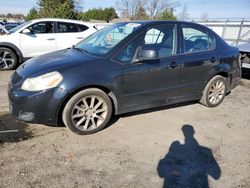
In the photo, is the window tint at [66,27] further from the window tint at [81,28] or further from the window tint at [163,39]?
the window tint at [163,39]

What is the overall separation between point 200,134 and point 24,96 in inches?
108

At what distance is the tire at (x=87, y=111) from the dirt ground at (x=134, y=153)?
149 millimetres

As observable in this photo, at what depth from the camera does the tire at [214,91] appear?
5.34 meters

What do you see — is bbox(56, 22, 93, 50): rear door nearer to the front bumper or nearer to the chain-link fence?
the front bumper

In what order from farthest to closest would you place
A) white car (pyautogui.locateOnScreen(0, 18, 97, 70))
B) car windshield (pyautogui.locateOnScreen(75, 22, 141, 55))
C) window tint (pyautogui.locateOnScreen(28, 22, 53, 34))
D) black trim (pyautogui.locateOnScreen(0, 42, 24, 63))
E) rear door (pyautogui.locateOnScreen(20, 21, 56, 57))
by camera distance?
window tint (pyautogui.locateOnScreen(28, 22, 53, 34)), rear door (pyautogui.locateOnScreen(20, 21, 56, 57)), white car (pyautogui.locateOnScreen(0, 18, 97, 70)), black trim (pyautogui.locateOnScreen(0, 42, 24, 63)), car windshield (pyautogui.locateOnScreen(75, 22, 141, 55))

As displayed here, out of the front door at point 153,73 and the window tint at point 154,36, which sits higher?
the window tint at point 154,36

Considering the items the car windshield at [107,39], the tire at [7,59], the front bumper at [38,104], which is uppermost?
the car windshield at [107,39]

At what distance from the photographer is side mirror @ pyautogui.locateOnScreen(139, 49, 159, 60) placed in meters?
4.15

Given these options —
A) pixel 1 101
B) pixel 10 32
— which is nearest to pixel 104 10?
pixel 10 32

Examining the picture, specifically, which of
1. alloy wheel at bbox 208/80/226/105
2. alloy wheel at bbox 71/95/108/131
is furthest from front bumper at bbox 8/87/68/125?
alloy wheel at bbox 208/80/226/105

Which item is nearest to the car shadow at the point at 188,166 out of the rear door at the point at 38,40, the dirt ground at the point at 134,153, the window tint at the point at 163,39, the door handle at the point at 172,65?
the dirt ground at the point at 134,153

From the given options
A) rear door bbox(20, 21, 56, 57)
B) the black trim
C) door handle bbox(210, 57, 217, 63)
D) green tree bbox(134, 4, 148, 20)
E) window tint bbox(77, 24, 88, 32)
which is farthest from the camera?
green tree bbox(134, 4, 148, 20)

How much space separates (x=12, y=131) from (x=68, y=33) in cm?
586

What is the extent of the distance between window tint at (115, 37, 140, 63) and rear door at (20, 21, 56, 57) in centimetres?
539
